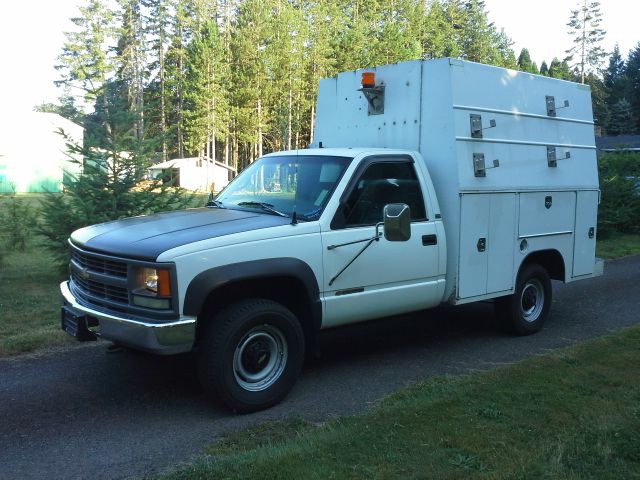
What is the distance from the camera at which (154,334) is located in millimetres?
4402

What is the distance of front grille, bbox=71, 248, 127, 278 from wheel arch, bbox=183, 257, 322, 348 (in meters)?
0.61

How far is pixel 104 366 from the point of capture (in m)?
6.07

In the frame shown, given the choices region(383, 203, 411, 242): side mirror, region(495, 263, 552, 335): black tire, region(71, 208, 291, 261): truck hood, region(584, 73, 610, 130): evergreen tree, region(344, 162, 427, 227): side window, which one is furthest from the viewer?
region(584, 73, 610, 130): evergreen tree

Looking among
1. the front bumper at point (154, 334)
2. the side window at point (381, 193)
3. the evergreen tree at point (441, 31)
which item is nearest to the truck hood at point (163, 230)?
the front bumper at point (154, 334)

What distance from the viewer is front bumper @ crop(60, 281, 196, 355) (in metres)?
4.41

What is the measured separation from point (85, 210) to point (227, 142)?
170 feet

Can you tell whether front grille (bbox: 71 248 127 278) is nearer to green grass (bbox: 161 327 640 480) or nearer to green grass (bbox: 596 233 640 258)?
green grass (bbox: 161 327 640 480)

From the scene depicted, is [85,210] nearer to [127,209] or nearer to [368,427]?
[127,209]

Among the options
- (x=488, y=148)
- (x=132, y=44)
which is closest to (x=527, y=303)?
(x=488, y=148)

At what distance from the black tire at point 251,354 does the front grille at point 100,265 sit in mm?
771

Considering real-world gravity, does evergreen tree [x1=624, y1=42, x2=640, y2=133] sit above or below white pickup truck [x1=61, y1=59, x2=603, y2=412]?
above

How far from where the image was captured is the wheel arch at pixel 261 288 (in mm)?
4551

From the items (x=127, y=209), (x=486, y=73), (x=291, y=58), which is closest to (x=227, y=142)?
(x=291, y=58)

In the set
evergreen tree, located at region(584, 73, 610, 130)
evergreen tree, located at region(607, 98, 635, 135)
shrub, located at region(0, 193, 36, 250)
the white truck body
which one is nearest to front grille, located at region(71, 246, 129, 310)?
the white truck body
